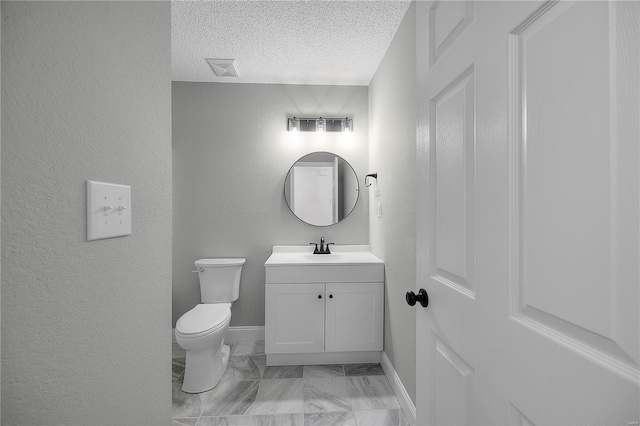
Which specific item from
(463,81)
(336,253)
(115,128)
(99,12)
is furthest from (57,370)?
(336,253)

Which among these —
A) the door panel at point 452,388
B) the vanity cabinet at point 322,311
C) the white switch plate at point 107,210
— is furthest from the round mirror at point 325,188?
the white switch plate at point 107,210

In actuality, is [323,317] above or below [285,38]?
below

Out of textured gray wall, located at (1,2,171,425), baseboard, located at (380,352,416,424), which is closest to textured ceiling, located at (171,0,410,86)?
textured gray wall, located at (1,2,171,425)

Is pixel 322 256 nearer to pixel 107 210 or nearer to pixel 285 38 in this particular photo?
pixel 285 38

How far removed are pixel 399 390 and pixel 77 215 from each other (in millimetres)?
1950

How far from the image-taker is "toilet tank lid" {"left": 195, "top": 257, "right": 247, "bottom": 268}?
104 inches

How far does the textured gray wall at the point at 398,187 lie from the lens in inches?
68.1

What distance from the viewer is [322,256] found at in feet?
8.64

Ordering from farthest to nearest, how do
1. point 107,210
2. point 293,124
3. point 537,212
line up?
point 293,124
point 107,210
point 537,212

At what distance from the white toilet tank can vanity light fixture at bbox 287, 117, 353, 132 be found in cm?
133

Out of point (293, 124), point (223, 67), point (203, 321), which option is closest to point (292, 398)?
point (203, 321)

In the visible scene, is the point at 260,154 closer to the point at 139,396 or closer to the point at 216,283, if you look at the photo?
the point at 216,283

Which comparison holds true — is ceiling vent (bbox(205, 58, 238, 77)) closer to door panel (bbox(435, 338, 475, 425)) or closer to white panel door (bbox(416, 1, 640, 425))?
white panel door (bbox(416, 1, 640, 425))

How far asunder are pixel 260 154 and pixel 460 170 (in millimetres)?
2300
